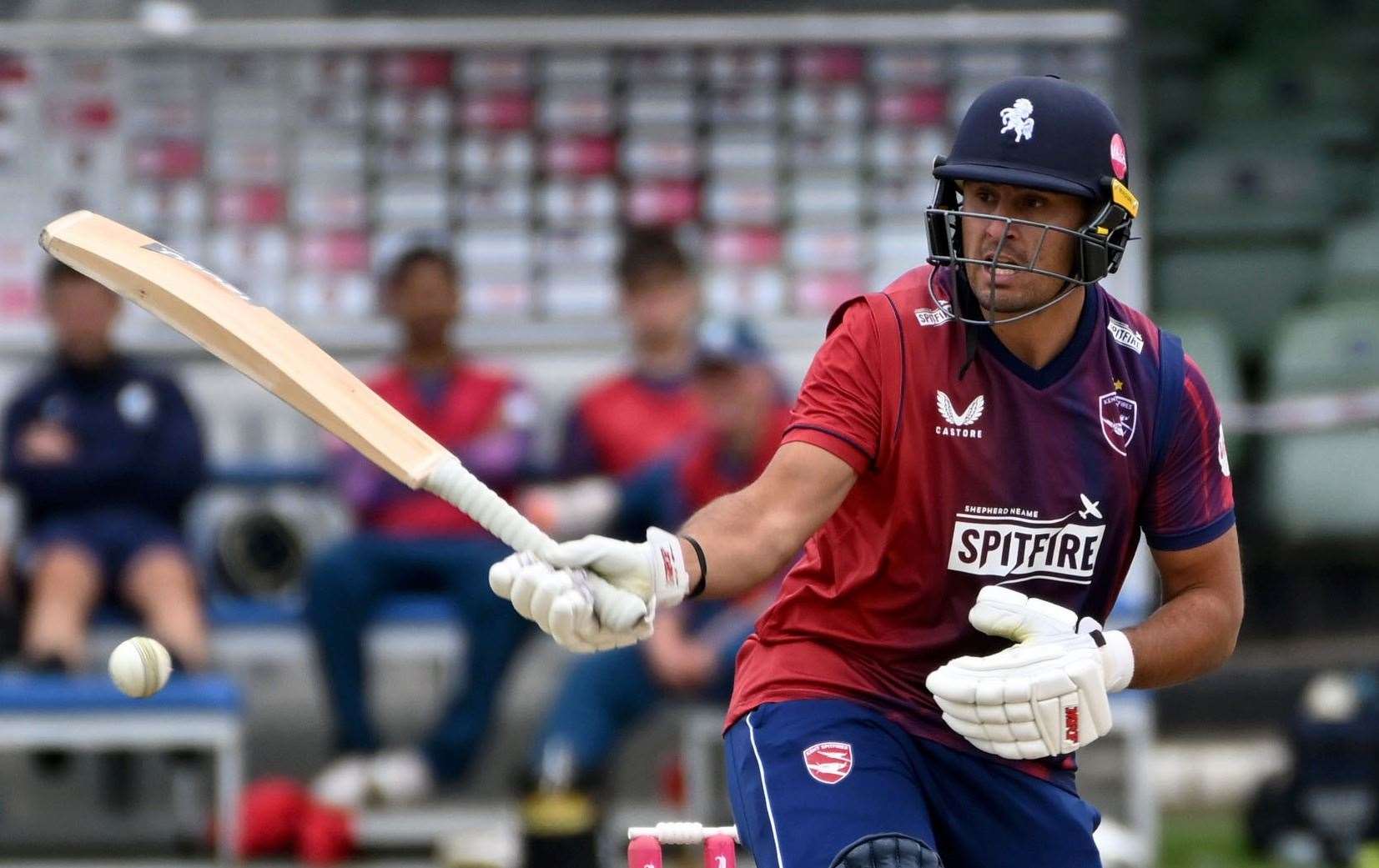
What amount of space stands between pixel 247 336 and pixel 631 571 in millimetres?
808

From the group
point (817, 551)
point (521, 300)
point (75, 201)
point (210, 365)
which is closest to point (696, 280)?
point (521, 300)

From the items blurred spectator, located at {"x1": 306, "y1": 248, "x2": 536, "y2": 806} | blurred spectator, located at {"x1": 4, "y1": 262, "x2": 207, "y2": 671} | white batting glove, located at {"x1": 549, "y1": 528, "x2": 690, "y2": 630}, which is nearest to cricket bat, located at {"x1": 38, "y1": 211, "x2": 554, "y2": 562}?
white batting glove, located at {"x1": 549, "y1": 528, "x2": 690, "y2": 630}

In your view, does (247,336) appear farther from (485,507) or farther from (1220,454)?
(1220,454)

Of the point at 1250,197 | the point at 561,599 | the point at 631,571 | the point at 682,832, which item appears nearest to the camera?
the point at 561,599

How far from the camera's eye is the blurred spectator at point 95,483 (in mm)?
6926

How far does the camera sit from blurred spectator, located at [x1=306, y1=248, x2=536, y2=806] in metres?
6.83

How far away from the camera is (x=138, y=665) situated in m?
3.94

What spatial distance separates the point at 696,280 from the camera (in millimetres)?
7816

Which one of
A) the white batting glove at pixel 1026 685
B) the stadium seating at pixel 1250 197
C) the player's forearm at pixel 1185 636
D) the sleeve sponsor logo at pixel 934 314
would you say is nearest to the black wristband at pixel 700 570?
the white batting glove at pixel 1026 685

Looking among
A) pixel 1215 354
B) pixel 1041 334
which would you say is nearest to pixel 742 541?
pixel 1041 334

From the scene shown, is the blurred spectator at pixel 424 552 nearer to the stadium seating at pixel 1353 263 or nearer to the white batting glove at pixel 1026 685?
the stadium seating at pixel 1353 263

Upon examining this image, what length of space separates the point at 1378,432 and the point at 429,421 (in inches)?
139

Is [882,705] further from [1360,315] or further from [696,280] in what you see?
[1360,315]

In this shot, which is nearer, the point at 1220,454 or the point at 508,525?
the point at 508,525
